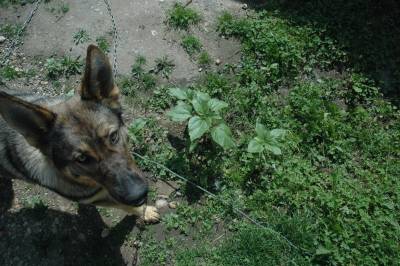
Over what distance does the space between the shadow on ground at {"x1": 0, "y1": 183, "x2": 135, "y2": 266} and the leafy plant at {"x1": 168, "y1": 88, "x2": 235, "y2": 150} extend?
1301 mm

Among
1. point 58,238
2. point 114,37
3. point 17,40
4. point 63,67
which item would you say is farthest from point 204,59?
point 58,238

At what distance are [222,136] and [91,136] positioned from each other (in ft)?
5.51

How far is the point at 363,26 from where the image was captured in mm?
6359

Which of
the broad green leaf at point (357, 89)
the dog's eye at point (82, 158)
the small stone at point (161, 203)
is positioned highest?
the dog's eye at point (82, 158)

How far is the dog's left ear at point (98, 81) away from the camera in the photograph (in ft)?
11.7

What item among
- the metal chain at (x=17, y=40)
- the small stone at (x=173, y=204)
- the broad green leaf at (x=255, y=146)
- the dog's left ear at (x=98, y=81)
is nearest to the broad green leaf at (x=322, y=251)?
the broad green leaf at (x=255, y=146)

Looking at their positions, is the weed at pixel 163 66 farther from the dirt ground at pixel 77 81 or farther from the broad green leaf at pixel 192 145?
the broad green leaf at pixel 192 145

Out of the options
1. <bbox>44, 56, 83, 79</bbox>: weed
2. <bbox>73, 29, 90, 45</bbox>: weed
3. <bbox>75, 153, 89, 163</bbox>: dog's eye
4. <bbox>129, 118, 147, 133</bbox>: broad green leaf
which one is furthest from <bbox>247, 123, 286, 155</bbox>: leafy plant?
<bbox>73, 29, 90, 45</bbox>: weed

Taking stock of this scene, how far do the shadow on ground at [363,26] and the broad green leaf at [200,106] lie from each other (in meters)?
2.31

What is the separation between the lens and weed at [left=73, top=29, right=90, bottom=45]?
6.46 m

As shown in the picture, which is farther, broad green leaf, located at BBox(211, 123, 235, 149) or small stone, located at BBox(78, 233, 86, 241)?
small stone, located at BBox(78, 233, 86, 241)

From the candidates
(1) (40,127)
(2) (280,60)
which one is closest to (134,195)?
(1) (40,127)

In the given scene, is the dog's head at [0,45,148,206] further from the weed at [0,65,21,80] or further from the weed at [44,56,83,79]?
the weed at [0,65,21,80]

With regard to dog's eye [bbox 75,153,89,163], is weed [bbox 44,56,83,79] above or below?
below
